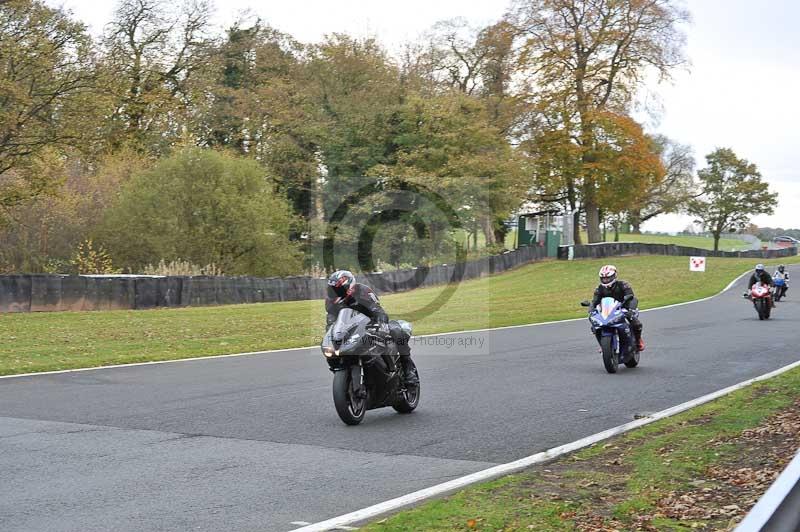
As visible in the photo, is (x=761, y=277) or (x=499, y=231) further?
(x=499, y=231)

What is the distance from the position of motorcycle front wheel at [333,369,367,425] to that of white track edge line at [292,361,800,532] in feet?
7.81

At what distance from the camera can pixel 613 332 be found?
16.2 metres

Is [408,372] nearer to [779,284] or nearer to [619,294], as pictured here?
[619,294]

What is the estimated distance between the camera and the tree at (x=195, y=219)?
1698 inches

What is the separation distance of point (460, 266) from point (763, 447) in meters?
38.5

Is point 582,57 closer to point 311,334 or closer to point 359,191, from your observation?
point 359,191

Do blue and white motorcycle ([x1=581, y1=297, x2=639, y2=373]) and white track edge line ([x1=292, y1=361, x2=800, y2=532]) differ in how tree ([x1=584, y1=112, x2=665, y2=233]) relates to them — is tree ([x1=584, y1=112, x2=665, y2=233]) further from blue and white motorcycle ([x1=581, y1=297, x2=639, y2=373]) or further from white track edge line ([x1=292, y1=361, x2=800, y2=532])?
white track edge line ([x1=292, y1=361, x2=800, y2=532])

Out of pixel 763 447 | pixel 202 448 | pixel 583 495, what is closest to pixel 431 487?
pixel 583 495

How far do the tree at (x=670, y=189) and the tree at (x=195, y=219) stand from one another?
53254mm

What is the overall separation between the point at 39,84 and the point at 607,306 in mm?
24210

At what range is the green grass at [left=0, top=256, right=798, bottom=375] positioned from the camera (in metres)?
19.2

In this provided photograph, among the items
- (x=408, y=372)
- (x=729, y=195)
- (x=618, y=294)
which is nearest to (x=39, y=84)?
(x=618, y=294)

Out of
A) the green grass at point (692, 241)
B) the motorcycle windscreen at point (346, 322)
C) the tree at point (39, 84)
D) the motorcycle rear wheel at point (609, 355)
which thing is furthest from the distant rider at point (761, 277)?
the green grass at point (692, 241)

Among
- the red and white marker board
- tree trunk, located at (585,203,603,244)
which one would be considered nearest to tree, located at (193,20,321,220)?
tree trunk, located at (585,203,603,244)
